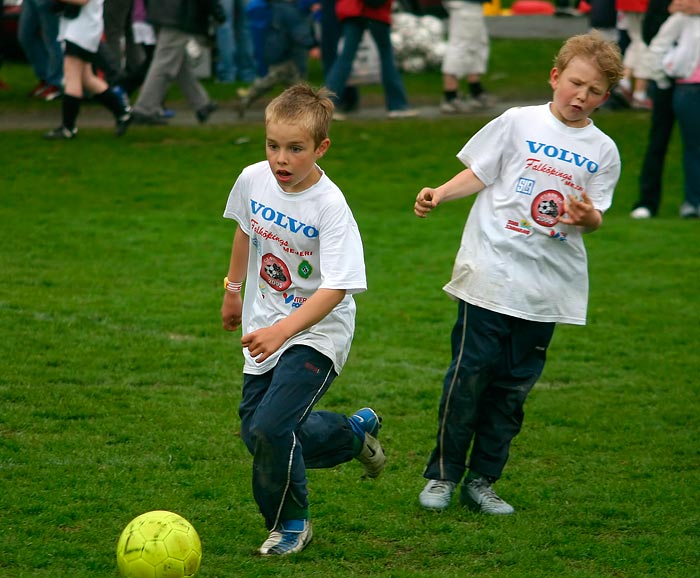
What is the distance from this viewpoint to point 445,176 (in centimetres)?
1205

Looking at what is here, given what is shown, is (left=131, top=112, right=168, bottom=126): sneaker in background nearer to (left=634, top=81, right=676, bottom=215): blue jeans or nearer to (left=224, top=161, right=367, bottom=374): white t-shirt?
(left=634, top=81, right=676, bottom=215): blue jeans

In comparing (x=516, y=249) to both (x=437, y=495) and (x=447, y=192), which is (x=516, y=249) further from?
(x=437, y=495)

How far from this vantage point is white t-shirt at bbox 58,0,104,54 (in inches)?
471

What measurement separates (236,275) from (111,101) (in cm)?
838

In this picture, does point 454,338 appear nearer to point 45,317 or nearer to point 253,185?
point 253,185

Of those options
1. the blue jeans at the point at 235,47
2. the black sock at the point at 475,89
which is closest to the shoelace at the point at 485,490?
the black sock at the point at 475,89

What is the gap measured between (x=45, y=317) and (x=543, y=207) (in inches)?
155

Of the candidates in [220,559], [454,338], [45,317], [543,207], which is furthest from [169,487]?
[45,317]

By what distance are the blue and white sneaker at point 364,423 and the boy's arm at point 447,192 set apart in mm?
893

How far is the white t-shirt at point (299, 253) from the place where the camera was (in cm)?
426

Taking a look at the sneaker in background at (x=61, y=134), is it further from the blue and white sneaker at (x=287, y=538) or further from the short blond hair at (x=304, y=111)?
the blue and white sneaker at (x=287, y=538)

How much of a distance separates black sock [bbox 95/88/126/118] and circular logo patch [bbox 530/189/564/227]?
27.6 feet

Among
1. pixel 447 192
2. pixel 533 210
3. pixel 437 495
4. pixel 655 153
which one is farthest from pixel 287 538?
pixel 655 153

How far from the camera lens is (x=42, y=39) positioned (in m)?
14.1
